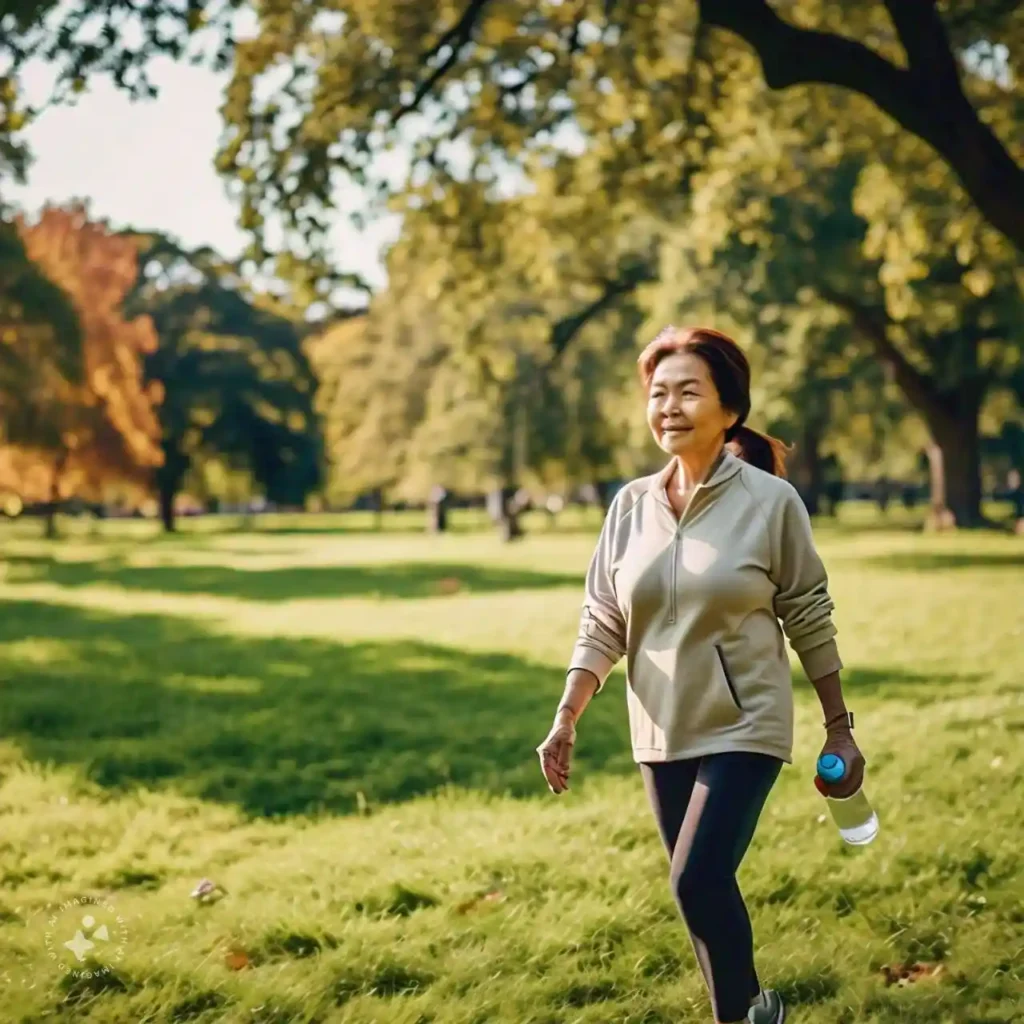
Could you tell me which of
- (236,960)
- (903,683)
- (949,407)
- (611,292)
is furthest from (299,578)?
(236,960)

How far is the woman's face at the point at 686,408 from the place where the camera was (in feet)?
10.4

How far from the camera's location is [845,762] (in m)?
3.09

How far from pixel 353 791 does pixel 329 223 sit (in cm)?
553

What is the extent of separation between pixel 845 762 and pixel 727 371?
102cm

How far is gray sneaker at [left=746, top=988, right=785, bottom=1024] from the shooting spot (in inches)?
126

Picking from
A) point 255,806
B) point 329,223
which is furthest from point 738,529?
point 329,223

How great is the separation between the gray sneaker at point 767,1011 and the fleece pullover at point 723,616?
0.70m

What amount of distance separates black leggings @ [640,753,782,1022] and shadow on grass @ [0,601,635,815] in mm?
3810

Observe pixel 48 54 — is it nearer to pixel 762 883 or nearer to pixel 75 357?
pixel 762 883

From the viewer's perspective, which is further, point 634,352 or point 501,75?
point 634,352

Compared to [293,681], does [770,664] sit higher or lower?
higher

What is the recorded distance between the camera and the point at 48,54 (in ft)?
25.5

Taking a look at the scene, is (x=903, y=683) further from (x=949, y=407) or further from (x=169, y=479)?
(x=169, y=479)

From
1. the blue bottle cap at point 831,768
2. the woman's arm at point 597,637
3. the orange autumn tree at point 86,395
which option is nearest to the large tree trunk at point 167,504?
the orange autumn tree at point 86,395
